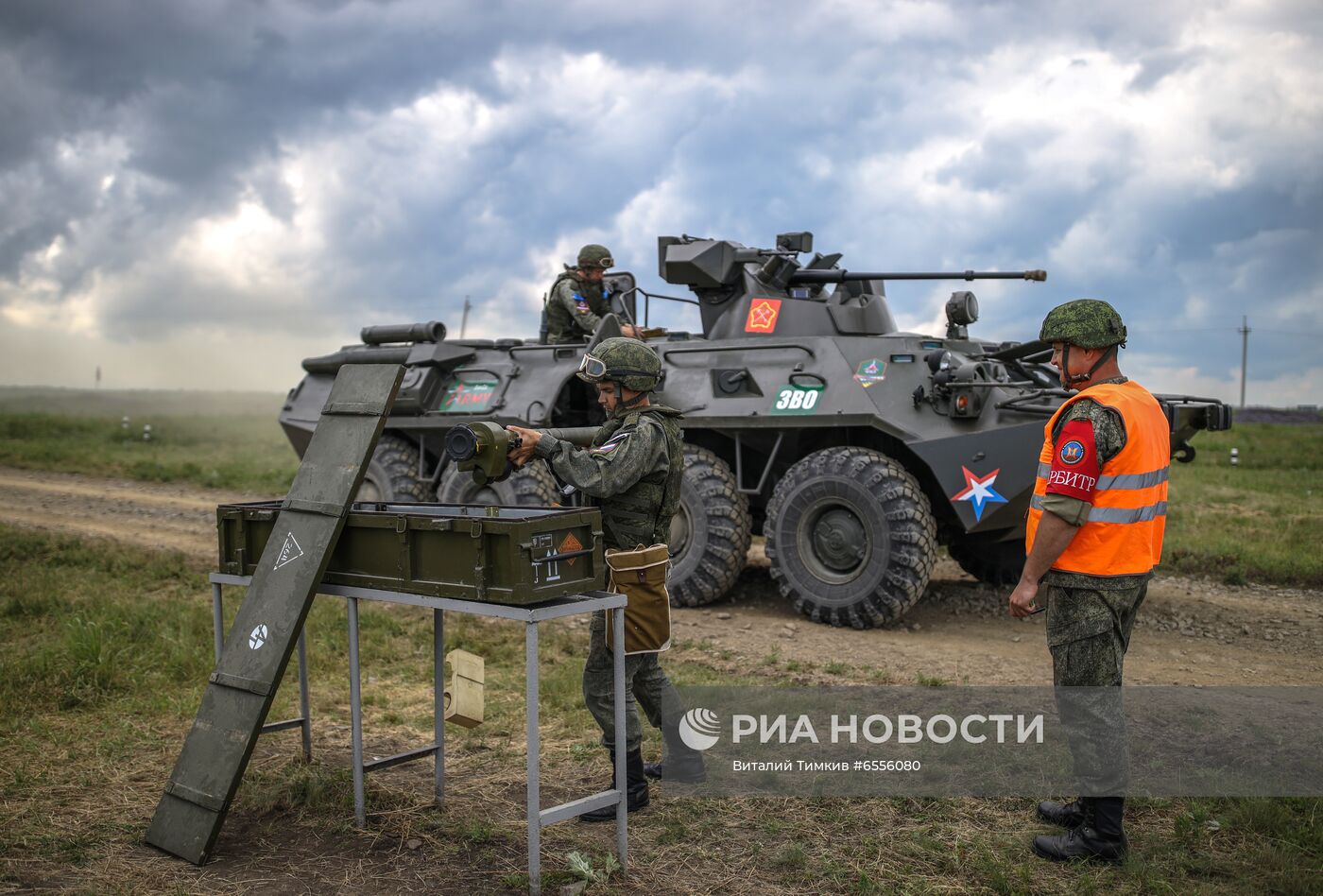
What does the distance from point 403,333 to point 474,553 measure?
552cm

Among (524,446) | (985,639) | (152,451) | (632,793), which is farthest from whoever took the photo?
(152,451)

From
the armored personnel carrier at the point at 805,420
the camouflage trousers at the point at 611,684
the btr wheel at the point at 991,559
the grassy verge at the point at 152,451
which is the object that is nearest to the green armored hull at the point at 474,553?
the camouflage trousers at the point at 611,684

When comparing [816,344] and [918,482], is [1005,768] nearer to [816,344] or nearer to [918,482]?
[918,482]

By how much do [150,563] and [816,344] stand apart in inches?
234

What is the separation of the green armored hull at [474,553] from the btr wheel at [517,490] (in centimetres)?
516

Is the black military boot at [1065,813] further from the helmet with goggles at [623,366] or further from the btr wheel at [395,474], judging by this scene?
the btr wheel at [395,474]

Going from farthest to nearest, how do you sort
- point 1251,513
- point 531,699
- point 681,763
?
point 1251,513, point 681,763, point 531,699

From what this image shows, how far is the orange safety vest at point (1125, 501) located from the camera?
425 cm

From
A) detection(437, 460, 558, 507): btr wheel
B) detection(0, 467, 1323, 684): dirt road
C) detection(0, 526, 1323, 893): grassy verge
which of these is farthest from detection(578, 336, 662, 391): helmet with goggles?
detection(437, 460, 558, 507): btr wheel

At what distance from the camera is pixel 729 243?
399 inches

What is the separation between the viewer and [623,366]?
4773 millimetres

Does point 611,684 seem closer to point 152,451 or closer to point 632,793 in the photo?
point 632,793

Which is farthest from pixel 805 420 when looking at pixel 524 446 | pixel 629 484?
pixel 524 446

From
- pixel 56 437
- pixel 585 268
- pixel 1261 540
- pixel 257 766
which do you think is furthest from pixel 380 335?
pixel 56 437
